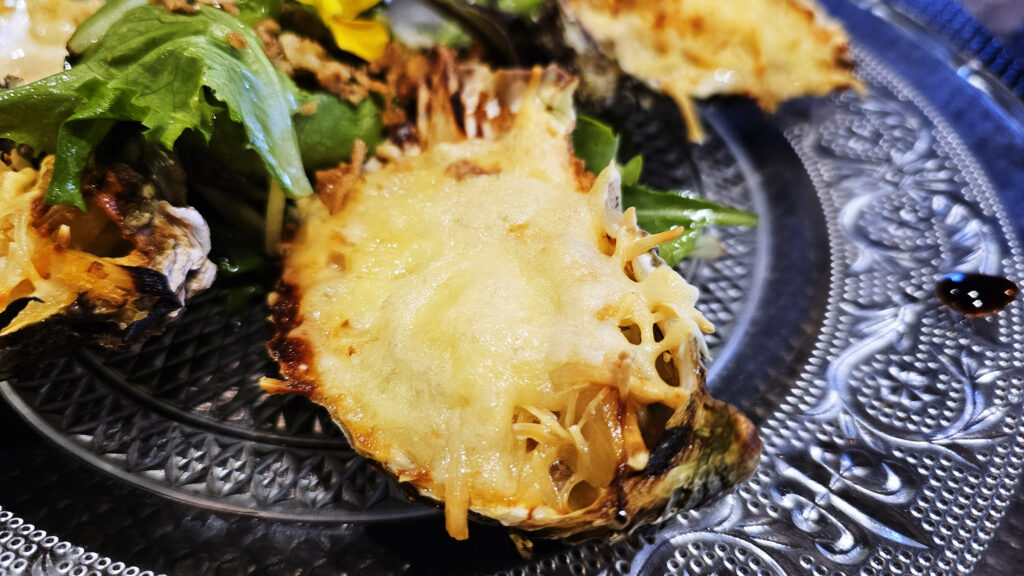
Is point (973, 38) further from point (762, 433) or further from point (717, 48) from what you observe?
point (762, 433)

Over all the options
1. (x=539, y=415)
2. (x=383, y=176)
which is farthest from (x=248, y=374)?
(x=539, y=415)

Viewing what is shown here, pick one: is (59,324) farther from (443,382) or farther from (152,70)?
(443,382)

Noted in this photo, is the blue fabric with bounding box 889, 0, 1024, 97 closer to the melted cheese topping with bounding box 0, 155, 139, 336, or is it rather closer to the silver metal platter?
the silver metal platter

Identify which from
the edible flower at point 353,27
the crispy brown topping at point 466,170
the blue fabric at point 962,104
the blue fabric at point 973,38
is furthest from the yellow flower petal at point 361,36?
the blue fabric at point 973,38

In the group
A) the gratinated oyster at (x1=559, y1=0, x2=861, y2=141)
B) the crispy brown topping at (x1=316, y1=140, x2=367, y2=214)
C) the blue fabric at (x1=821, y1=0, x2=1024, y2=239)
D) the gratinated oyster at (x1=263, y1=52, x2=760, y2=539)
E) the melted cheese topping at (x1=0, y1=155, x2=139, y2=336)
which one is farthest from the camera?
the gratinated oyster at (x1=559, y1=0, x2=861, y2=141)

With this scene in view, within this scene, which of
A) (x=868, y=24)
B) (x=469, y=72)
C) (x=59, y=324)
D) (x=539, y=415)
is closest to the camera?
(x=539, y=415)

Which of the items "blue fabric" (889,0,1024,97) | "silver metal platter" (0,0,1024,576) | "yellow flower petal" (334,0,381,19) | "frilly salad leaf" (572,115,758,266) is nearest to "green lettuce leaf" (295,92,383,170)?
"yellow flower petal" (334,0,381,19)

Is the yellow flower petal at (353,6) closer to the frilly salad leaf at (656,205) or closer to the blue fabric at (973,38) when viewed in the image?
the frilly salad leaf at (656,205)

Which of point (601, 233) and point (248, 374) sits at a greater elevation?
point (601, 233)
